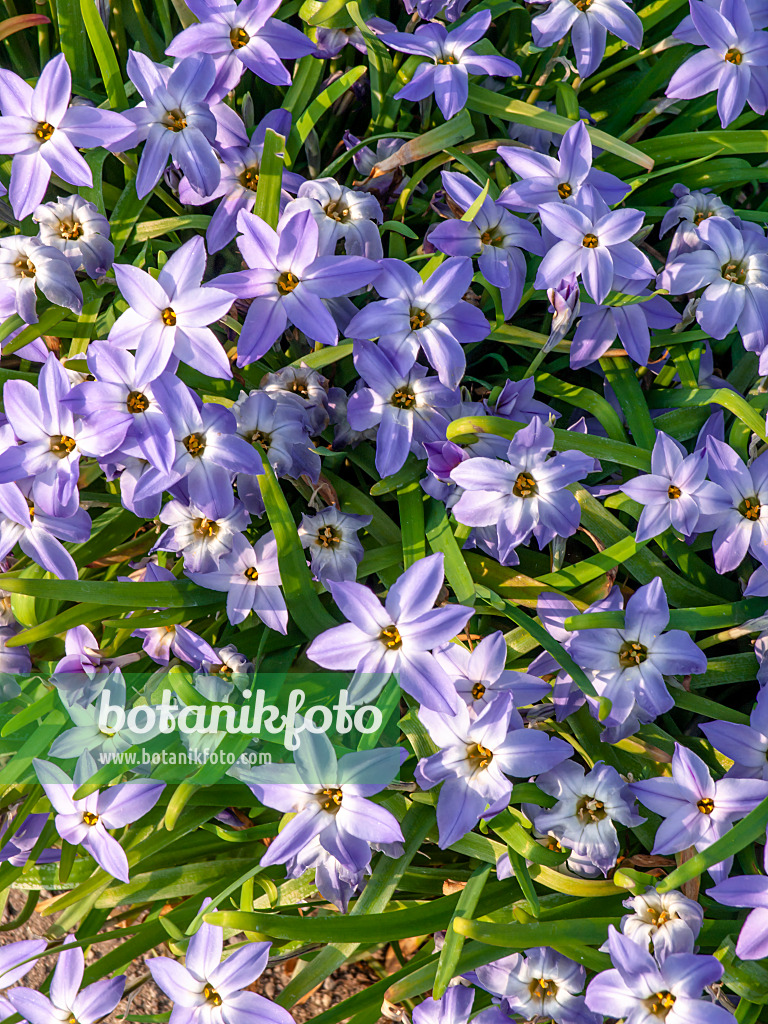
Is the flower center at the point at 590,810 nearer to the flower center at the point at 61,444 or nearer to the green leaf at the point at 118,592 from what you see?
the green leaf at the point at 118,592

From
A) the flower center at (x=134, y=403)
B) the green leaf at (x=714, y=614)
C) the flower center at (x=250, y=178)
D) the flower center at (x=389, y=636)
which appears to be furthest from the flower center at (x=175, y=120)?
the green leaf at (x=714, y=614)

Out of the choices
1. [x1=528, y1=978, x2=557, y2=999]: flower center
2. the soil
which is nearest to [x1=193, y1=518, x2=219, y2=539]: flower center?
[x1=528, y1=978, x2=557, y2=999]: flower center

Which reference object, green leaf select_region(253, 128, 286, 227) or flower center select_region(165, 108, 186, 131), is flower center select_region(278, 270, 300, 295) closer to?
green leaf select_region(253, 128, 286, 227)

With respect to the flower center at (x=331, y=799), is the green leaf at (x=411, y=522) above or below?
above

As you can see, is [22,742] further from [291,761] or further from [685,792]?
[685,792]

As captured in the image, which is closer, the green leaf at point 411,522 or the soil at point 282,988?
the green leaf at point 411,522

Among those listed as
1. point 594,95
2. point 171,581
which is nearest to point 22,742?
point 171,581

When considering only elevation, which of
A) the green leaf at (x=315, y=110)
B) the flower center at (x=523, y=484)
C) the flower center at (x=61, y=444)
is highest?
the green leaf at (x=315, y=110)
